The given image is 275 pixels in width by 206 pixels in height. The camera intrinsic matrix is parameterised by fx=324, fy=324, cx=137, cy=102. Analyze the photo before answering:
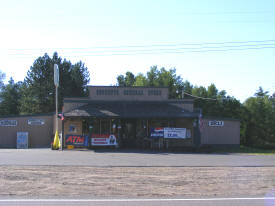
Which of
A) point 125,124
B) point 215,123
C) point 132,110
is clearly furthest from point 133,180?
point 215,123

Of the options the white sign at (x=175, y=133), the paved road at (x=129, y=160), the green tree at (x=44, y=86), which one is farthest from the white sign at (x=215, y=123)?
the green tree at (x=44, y=86)

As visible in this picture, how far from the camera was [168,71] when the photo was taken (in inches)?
2630

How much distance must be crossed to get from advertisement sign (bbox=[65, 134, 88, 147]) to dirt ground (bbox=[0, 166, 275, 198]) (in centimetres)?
1118

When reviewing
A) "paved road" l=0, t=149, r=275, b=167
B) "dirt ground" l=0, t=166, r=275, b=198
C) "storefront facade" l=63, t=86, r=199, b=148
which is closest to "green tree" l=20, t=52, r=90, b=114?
"storefront facade" l=63, t=86, r=199, b=148

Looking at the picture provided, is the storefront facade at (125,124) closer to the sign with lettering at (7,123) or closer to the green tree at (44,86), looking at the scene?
the sign with lettering at (7,123)

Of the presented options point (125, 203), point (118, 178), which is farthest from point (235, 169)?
point (125, 203)

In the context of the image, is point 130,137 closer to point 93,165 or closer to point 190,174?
point 93,165

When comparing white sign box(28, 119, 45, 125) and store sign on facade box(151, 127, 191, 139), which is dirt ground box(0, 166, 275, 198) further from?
white sign box(28, 119, 45, 125)

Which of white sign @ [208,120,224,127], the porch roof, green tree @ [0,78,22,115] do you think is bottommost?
white sign @ [208,120,224,127]

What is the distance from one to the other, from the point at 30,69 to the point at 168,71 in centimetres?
2740

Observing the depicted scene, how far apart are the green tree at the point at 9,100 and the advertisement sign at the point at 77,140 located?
4024 centimetres

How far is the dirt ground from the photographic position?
9227 mm

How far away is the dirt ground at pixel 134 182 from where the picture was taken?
923 cm

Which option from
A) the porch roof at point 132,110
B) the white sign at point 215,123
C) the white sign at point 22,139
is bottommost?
the white sign at point 22,139
